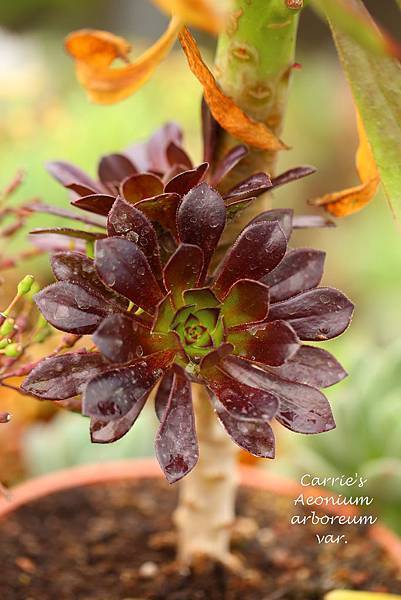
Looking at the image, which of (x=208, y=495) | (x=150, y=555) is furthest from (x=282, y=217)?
(x=150, y=555)

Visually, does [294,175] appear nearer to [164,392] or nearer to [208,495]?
[164,392]

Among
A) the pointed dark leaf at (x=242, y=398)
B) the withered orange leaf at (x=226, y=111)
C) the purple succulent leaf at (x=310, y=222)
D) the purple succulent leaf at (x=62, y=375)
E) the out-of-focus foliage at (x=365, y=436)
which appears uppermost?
the withered orange leaf at (x=226, y=111)

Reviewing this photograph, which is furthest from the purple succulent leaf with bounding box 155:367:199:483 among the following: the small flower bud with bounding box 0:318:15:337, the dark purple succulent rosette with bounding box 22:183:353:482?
the small flower bud with bounding box 0:318:15:337

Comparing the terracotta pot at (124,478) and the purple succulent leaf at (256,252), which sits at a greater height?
the purple succulent leaf at (256,252)

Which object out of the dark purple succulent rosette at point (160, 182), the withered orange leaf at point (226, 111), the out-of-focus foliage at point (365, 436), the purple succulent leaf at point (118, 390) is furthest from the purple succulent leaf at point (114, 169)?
the out-of-focus foliage at point (365, 436)

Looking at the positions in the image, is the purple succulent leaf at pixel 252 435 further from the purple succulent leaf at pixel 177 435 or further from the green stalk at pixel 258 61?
the green stalk at pixel 258 61

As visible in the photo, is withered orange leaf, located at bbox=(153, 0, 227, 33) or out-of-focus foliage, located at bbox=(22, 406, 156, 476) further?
out-of-focus foliage, located at bbox=(22, 406, 156, 476)

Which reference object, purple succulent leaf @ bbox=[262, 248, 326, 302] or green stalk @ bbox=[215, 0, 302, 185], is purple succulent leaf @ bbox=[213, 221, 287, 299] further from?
green stalk @ bbox=[215, 0, 302, 185]
